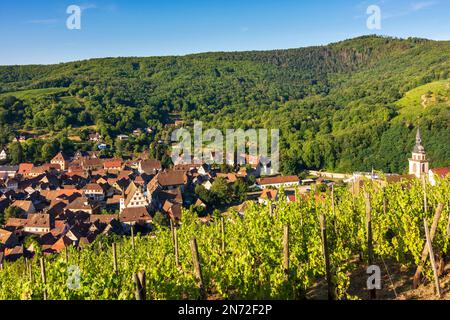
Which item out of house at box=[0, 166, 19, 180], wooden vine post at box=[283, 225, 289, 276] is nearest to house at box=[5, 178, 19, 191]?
house at box=[0, 166, 19, 180]

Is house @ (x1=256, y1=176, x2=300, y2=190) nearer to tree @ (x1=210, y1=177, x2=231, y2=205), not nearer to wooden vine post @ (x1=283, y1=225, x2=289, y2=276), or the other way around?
tree @ (x1=210, y1=177, x2=231, y2=205)

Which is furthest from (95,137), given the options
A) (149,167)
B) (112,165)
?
(149,167)

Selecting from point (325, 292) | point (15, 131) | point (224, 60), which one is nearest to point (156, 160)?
point (15, 131)

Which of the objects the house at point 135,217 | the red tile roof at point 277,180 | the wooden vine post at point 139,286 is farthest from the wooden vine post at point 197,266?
the red tile roof at point 277,180

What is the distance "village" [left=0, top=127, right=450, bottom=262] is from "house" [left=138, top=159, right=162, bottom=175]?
147 millimetres

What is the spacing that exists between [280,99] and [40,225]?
104 metres

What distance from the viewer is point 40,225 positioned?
3650 centimetres

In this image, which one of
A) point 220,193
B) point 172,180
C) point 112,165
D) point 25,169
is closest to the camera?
point 220,193

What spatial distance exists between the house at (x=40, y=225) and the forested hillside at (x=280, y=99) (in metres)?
35.6

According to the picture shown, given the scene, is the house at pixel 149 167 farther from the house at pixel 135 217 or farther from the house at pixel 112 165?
the house at pixel 135 217

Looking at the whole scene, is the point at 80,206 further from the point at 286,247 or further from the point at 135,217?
the point at 286,247

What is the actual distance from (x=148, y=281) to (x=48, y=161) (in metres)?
66.9

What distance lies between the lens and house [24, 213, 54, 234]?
36344 millimetres

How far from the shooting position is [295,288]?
9.34 m
